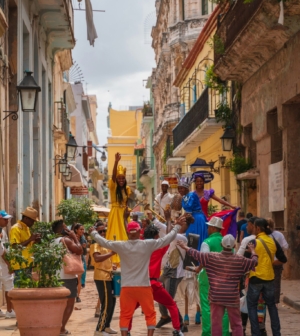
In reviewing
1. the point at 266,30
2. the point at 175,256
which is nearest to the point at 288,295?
the point at 175,256

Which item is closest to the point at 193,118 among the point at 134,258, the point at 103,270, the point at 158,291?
the point at 103,270

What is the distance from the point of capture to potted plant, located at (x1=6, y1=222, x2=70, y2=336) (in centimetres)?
951

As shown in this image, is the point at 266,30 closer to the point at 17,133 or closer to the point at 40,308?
the point at 17,133

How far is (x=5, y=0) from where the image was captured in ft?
53.1

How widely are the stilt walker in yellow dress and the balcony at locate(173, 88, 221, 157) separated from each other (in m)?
13.6

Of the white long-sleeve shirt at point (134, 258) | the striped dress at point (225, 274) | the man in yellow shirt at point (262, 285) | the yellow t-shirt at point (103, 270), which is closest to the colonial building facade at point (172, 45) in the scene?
the yellow t-shirt at point (103, 270)

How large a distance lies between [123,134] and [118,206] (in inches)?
3465

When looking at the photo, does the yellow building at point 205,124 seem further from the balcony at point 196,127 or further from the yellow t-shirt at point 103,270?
the yellow t-shirt at point 103,270

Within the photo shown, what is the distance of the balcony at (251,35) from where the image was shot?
16.4m

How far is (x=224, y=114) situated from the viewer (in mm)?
25281

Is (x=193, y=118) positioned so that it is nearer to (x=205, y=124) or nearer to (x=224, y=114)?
(x=205, y=124)

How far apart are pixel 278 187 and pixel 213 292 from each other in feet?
33.1

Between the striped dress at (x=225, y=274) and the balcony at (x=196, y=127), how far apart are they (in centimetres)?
1678

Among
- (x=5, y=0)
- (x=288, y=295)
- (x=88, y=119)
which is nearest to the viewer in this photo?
(x=288, y=295)
